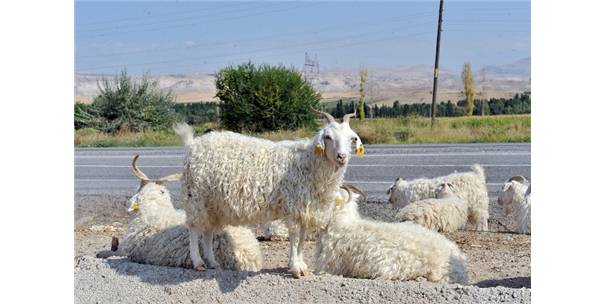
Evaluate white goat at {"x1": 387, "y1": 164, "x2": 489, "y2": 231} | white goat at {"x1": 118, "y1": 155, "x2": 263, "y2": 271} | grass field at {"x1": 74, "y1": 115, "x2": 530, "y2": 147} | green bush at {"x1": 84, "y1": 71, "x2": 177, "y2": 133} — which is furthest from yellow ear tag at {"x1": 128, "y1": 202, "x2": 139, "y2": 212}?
green bush at {"x1": 84, "y1": 71, "x2": 177, "y2": 133}

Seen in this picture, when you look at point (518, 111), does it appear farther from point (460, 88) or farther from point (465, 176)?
point (465, 176)

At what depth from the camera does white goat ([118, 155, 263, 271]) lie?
7.11 m

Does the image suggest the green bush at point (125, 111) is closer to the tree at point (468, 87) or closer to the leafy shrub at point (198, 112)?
the leafy shrub at point (198, 112)

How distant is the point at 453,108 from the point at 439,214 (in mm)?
13797

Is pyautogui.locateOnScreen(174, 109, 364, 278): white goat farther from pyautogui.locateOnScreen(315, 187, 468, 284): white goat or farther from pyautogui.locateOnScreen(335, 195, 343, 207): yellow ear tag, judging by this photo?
pyautogui.locateOnScreen(315, 187, 468, 284): white goat

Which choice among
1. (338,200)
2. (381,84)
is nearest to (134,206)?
(338,200)

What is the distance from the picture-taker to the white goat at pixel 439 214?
858 cm

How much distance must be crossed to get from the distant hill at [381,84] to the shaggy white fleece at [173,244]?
9.91 metres

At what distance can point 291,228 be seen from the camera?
21.3 feet

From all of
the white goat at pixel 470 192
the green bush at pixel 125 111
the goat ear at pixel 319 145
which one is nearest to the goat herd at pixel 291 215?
the goat ear at pixel 319 145

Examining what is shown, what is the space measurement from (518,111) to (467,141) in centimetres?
323

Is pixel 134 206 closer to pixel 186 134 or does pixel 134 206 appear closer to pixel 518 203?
pixel 186 134
